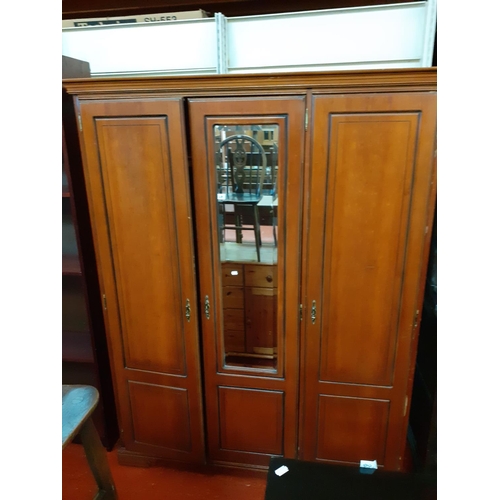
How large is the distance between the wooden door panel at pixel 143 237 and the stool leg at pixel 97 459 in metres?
0.46

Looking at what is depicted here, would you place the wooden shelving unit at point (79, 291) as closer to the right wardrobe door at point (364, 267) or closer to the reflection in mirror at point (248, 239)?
the reflection in mirror at point (248, 239)

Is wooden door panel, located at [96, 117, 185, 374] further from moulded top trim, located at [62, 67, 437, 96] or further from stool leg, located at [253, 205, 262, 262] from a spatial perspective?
stool leg, located at [253, 205, 262, 262]

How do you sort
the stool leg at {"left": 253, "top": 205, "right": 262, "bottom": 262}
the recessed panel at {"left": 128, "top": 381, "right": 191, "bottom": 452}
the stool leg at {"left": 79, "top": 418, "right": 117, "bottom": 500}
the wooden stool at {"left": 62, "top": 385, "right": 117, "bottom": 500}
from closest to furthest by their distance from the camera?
the wooden stool at {"left": 62, "top": 385, "right": 117, "bottom": 500}, the stool leg at {"left": 79, "top": 418, "right": 117, "bottom": 500}, the stool leg at {"left": 253, "top": 205, "right": 262, "bottom": 262}, the recessed panel at {"left": 128, "top": 381, "right": 191, "bottom": 452}

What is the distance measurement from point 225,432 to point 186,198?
1.10 meters

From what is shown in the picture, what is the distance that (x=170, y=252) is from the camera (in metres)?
1.50

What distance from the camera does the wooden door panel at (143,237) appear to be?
1.39 m

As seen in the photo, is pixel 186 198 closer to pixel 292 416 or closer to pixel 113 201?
pixel 113 201

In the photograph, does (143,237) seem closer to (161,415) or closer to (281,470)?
(161,415)

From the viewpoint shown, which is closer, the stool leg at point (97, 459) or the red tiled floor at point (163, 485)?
the stool leg at point (97, 459)

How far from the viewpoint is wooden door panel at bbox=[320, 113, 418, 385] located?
4.13 feet

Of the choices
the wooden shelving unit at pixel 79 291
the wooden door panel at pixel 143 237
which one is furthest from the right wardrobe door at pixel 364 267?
the wooden shelving unit at pixel 79 291

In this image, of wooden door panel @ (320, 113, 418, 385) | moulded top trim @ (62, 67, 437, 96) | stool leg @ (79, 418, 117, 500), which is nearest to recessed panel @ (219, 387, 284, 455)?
wooden door panel @ (320, 113, 418, 385)

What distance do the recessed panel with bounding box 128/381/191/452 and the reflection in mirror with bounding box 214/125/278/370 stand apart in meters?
0.32
